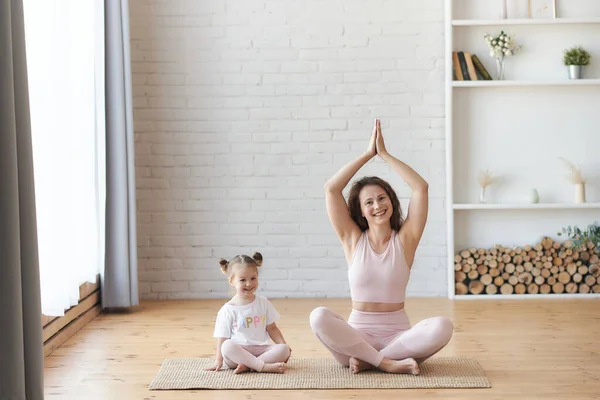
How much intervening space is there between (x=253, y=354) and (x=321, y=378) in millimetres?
361

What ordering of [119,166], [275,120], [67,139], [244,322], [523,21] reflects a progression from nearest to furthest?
[244,322], [67,139], [119,166], [523,21], [275,120]

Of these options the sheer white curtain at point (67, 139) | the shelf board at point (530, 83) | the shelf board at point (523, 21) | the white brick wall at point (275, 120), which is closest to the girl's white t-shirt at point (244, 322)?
the sheer white curtain at point (67, 139)

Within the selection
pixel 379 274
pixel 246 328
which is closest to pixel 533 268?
pixel 379 274

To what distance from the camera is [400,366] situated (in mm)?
3822

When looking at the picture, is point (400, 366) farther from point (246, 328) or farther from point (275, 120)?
point (275, 120)

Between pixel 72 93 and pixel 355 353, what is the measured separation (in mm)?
2256

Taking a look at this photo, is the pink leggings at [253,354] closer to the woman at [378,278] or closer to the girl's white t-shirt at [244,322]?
the girl's white t-shirt at [244,322]

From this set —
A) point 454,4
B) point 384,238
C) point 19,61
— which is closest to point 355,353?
point 384,238

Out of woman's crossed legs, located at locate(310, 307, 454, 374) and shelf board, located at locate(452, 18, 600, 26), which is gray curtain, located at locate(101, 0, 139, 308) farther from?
shelf board, located at locate(452, 18, 600, 26)

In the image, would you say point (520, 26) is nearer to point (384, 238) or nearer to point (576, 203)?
point (576, 203)

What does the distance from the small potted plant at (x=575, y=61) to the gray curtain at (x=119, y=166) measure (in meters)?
2.91

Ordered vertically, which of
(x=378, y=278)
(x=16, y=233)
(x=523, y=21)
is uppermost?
(x=523, y=21)

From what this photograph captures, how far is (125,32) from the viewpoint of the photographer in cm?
550

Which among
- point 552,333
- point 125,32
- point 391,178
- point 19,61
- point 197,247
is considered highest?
point 125,32
